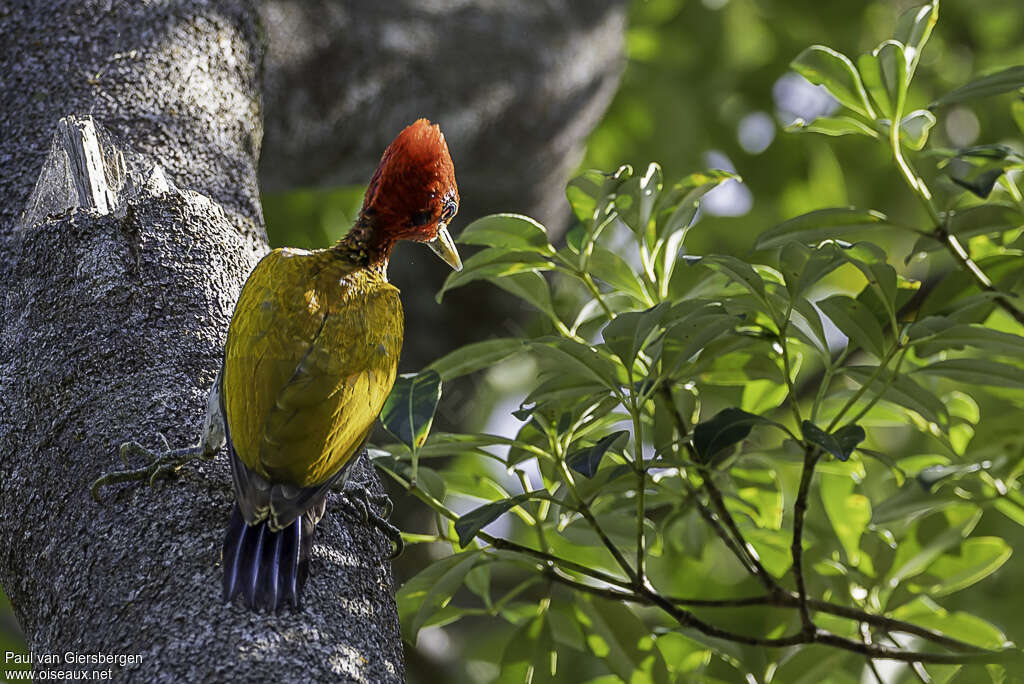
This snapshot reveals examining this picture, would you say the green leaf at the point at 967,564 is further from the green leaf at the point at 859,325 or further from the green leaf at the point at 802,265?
the green leaf at the point at 802,265

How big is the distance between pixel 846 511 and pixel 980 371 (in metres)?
0.49

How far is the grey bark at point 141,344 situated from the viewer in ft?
3.90

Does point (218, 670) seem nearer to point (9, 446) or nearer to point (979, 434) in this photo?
point (9, 446)

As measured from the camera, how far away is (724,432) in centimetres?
165

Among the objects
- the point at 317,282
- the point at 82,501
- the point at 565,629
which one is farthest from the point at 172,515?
the point at 565,629

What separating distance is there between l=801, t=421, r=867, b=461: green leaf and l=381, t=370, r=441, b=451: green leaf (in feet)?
1.82

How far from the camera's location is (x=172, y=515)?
130 centimetres

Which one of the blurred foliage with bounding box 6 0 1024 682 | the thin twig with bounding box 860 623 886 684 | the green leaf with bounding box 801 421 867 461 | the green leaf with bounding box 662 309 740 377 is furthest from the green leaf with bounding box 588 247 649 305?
the blurred foliage with bounding box 6 0 1024 682

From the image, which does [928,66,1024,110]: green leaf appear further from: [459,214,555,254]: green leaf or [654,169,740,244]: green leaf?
[459,214,555,254]: green leaf

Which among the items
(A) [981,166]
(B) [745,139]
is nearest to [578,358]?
(A) [981,166]

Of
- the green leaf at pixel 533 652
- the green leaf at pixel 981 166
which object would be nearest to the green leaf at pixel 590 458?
the green leaf at pixel 533 652

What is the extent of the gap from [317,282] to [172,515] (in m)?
0.51

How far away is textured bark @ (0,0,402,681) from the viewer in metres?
1.18

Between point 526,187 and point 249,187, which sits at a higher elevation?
point 526,187
